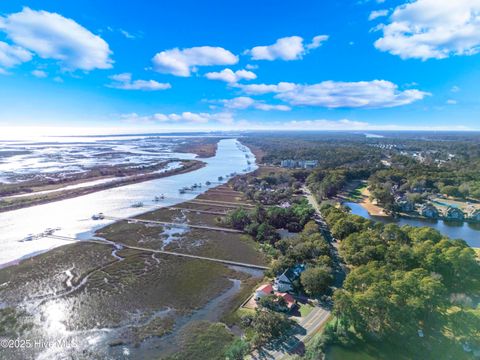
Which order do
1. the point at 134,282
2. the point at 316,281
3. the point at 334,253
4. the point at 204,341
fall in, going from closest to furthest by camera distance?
1. the point at 204,341
2. the point at 316,281
3. the point at 134,282
4. the point at 334,253

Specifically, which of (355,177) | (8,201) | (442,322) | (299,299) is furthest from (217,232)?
(355,177)

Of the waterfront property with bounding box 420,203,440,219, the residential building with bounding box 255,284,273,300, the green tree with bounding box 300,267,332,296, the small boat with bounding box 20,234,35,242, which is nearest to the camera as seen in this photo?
the green tree with bounding box 300,267,332,296

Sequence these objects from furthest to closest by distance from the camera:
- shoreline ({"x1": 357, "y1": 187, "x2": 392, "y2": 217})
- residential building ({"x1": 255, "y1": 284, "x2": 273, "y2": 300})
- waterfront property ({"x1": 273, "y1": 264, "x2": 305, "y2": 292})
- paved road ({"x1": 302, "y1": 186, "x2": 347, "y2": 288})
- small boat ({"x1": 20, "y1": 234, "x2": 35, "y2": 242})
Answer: shoreline ({"x1": 357, "y1": 187, "x2": 392, "y2": 217}) < small boat ({"x1": 20, "y1": 234, "x2": 35, "y2": 242}) < paved road ({"x1": 302, "y1": 186, "x2": 347, "y2": 288}) < waterfront property ({"x1": 273, "y1": 264, "x2": 305, "y2": 292}) < residential building ({"x1": 255, "y1": 284, "x2": 273, "y2": 300})

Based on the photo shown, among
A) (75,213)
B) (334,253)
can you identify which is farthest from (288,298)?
(75,213)

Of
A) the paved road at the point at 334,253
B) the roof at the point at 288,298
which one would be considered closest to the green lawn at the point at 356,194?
the paved road at the point at 334,253

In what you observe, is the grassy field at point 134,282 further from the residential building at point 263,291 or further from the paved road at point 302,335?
the paved road at point 302,335

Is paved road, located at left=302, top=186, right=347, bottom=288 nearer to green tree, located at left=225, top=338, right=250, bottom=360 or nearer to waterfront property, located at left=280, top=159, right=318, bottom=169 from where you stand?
green tree, located at left=225, top=338, right=250, bottom=360

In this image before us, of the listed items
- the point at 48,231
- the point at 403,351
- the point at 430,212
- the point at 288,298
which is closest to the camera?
the point at 403,351

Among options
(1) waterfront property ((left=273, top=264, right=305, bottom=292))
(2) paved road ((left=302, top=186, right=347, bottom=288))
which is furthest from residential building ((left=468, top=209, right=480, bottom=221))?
(1) waterfront property ((left=273, top=264, right=305, bottom=292))

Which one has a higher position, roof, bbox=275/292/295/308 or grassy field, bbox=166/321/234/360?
roof, bbox=275/292/295/308

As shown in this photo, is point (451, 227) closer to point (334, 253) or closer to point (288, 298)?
point (334, 253)

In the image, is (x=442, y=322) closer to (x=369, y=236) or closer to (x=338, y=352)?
(x=338, y=352)
